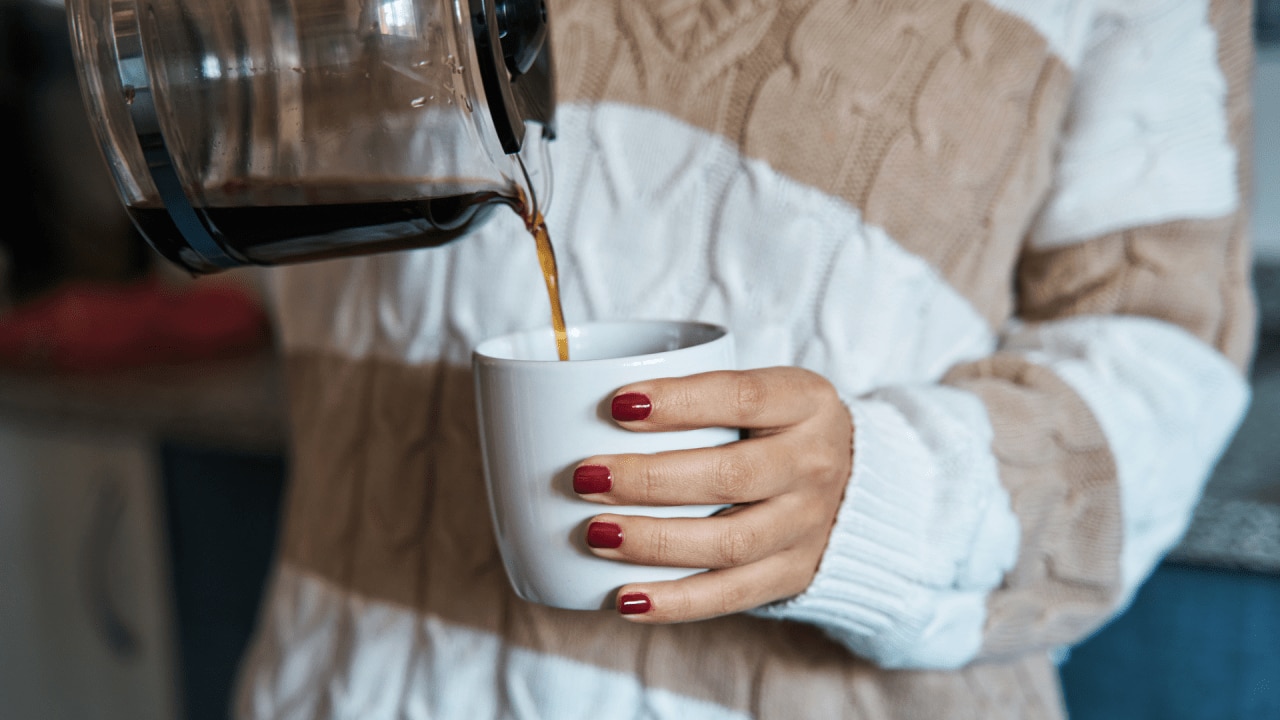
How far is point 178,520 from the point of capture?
1.22 metres

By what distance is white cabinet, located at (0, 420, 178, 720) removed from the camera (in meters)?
1.27

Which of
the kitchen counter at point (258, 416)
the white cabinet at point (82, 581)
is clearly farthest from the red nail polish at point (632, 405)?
the white cabinet at point (82, 581)

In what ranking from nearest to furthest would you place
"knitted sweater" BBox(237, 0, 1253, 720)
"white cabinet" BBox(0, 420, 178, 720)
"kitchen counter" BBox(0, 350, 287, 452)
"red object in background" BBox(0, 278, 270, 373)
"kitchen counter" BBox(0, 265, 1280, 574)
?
"knitted sweater" BBox(237, 0, 1253, 720) → "kitchen counter" BBox(0, 265, 1280, 574) → "kitchen counter" BBox(0, 350, 287, 452) → "white cabinet" BBox(0, 420, 178, 720) → "red object in background" BBox(0, 278, 270, 373)

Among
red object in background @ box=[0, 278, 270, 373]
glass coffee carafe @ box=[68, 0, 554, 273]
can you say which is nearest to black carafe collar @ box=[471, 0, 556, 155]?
glass coffee carafe @ box=[68, 0, 554, 273]

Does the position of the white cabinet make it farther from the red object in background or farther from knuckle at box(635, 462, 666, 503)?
knuckle at box(635, 462, 666, 503)

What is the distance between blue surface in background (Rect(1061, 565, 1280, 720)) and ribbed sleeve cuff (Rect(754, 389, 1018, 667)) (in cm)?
39

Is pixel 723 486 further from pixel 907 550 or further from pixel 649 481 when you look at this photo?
pixel 907 550

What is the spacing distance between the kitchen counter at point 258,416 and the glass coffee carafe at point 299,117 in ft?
2.16

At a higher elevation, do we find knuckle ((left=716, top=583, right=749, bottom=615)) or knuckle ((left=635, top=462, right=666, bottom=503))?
knuckle ((left=635, top=462, right=666, bottom=503))

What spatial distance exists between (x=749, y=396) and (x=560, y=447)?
8 centimetres

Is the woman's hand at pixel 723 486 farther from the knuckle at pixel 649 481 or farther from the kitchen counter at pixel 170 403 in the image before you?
the kitchen counter at pixel 170 403

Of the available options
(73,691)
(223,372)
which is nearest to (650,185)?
(223,372)

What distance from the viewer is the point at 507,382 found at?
0.36 metres

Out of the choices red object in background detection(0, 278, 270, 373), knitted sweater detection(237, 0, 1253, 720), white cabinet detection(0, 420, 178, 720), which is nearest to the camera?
knitted sweater detection(237, 0, 1253, 720)
